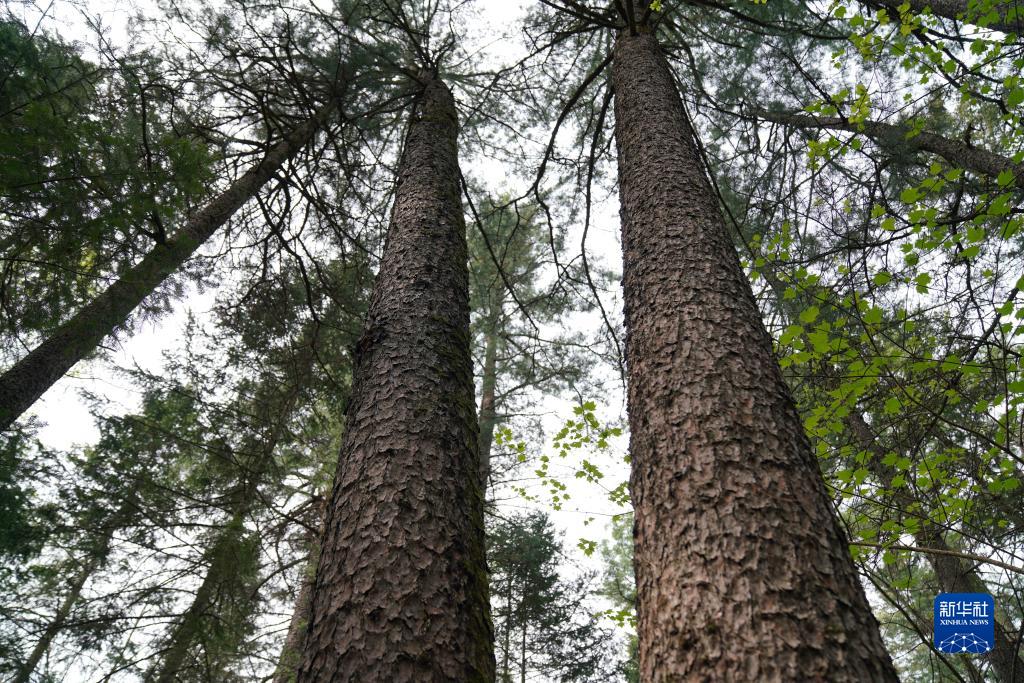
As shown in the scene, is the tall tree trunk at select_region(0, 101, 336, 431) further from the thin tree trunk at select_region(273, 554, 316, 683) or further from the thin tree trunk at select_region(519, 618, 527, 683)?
the thin tree trunk at select_region(519, 618, 527, 683)

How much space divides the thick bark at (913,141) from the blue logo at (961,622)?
364 cm

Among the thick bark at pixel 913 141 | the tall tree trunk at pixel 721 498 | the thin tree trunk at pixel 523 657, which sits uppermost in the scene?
the thick bark at pixel 913 141

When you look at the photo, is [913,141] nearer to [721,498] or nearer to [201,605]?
[721,498]

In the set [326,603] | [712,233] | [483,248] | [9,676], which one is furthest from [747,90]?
[9,676]

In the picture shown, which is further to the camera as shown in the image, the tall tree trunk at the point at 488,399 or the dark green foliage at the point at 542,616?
the dark green foliage at the point at 542,616

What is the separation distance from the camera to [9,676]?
407cm

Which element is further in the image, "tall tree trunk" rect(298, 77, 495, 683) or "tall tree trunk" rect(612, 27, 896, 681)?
"tall tree trunk" rect(298, 77, 495, 683)

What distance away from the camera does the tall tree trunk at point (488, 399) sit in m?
8.17

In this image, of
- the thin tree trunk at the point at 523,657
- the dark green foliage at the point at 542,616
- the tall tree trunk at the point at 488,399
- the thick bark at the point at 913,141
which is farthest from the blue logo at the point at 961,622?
the thin tree trunk at the point at 523,657

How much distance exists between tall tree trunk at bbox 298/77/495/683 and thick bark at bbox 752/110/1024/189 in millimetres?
4180

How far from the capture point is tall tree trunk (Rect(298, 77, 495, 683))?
4.90 ft

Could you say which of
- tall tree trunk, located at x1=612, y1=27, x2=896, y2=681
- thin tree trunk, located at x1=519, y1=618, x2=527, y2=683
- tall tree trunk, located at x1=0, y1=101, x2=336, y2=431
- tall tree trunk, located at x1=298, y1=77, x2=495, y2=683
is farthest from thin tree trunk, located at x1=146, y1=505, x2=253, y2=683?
thin tree trunk, located at x1=519, y1=618, x2=527, y2=683

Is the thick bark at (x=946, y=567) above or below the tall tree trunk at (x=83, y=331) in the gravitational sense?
below

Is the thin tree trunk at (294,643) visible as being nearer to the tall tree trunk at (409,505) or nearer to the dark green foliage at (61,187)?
the tall tree trunk at (409,505)
